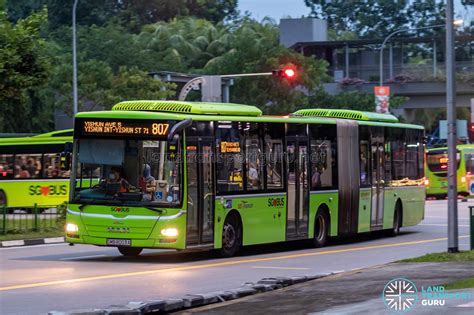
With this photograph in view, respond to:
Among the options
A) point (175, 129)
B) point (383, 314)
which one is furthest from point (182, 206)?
point (383, 314)

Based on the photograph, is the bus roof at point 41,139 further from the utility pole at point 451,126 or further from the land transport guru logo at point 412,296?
the land transport guru logo at point 412,296

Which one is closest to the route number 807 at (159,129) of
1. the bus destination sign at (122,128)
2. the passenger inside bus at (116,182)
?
the bus destination sign at (122,128)

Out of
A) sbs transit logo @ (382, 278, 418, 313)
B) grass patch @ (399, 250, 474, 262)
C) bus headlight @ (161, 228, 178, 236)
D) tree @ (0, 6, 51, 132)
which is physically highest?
tree @ (0, 6, 51, 132)

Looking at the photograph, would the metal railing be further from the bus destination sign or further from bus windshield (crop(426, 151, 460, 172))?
bus windshield (crop(426, 151, 460, 172))

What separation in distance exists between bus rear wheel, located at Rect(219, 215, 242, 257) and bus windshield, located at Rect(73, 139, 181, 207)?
188 centimetres

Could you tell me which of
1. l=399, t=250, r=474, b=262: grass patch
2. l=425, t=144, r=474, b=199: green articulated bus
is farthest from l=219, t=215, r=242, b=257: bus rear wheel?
l=425, t=144, r=474, b=199: green articulated bus

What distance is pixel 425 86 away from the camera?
2975 inches

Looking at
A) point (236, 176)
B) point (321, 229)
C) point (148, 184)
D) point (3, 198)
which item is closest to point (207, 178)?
point (236, 176)

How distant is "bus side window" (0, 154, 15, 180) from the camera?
4297 centimetres

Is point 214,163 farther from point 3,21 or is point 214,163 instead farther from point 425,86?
point 425,86

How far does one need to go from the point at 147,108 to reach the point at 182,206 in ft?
7.77

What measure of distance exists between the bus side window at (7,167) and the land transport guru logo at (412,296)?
30.1 metres

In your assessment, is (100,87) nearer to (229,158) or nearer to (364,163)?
(364,163)

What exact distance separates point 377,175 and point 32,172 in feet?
60.4
